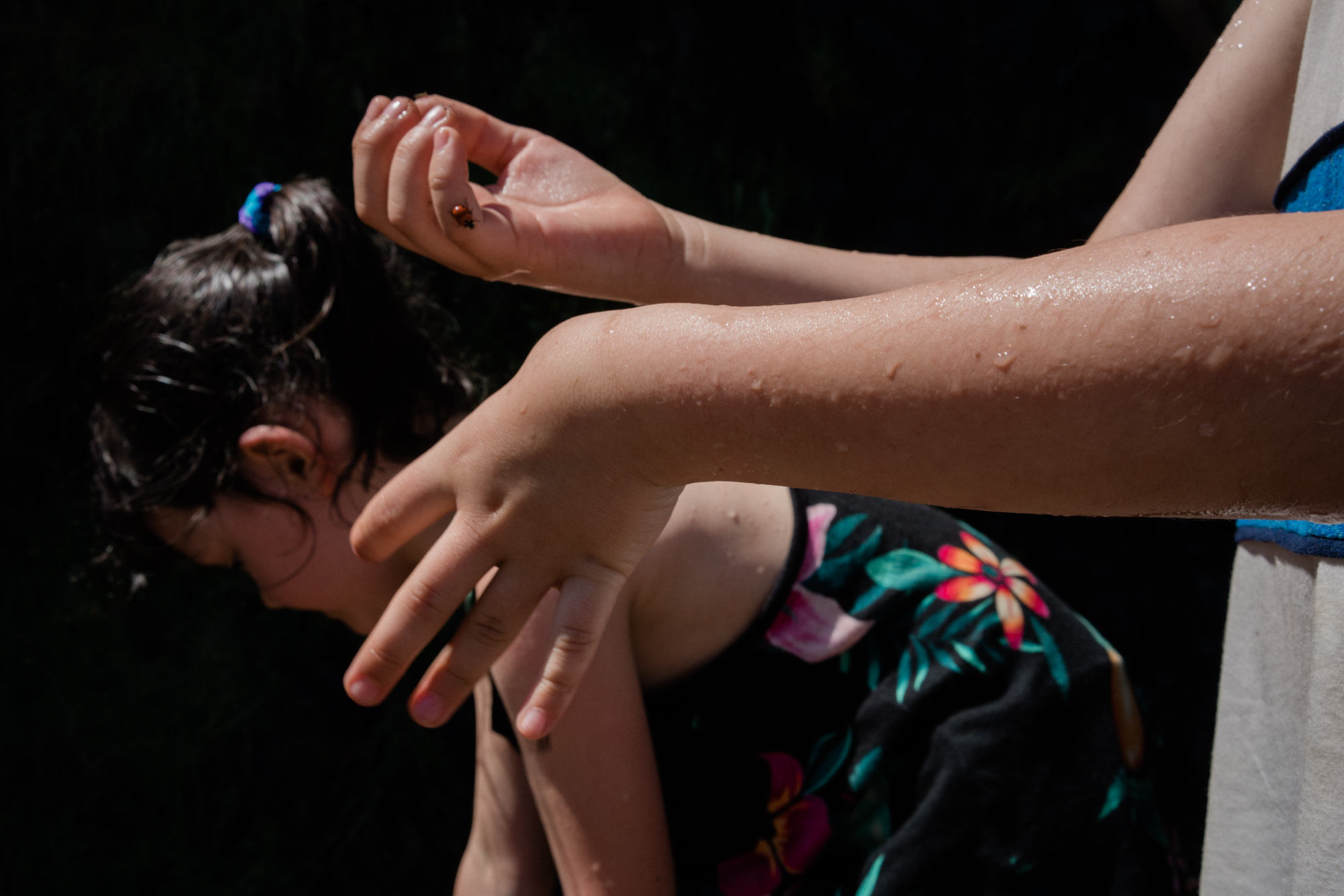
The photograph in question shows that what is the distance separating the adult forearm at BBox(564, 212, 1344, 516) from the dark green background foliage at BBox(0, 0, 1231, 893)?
63.8 inches

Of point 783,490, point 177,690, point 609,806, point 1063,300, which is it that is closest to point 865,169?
point 783,490

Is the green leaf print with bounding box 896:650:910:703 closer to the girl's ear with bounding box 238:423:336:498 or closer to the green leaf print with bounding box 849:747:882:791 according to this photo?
the green leaf print with bounding box 849:747:882:791

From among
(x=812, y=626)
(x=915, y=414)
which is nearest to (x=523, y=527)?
(x=915, y=414)

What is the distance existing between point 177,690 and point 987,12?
2.56 metres

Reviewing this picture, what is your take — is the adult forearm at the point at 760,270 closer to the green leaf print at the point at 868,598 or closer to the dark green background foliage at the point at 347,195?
the green leaf print at the point at 868,598

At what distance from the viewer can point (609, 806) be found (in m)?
1.05

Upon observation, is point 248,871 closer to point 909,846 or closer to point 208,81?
point 909,846

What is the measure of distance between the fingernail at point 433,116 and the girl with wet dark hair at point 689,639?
473 millimetres

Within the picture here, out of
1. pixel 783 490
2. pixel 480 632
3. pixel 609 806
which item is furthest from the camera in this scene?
pixel 783 490

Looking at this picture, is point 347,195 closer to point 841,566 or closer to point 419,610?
point 841,566

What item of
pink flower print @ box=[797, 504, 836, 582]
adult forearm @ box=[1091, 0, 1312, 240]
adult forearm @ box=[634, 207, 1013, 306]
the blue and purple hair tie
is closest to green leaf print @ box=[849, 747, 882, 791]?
pink flower print @ box=[797, 504, 836, 582]

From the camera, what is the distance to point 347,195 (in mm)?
2143

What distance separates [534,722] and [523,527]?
0.51 feet

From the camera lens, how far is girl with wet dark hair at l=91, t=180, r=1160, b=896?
109 centimetres
